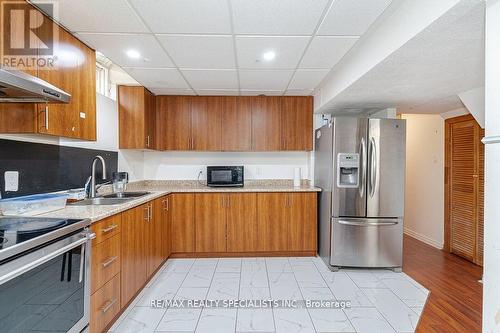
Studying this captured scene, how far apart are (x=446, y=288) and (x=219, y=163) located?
3.22 metres

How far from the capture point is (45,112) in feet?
5.73

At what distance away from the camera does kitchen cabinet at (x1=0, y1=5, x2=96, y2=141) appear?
1695 mm

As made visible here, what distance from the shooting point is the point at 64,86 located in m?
1.93

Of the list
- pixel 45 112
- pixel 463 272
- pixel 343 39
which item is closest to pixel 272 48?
pixel 343 39

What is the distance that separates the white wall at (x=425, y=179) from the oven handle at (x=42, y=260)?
4669 millimetres

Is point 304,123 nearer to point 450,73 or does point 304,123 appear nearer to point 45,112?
point 450,73

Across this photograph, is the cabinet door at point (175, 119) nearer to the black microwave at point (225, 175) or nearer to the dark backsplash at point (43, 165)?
the black microwave at point (225, 175)

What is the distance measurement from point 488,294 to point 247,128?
10.2 ft

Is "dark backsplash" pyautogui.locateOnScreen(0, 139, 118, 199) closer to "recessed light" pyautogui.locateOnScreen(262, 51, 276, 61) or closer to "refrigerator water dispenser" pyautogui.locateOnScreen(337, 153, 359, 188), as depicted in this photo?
"recessed light" pyautogui.locateOnScreen(262, 51, 276, 61)

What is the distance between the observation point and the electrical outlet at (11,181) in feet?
5.79

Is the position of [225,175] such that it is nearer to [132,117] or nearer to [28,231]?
[132,117]

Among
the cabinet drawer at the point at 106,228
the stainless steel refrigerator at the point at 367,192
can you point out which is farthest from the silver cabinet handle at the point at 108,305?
the stainless steel refrigerator at the point at 367,192

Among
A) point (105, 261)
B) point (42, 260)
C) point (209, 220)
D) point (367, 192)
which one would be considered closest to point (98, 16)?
point (42, 260)

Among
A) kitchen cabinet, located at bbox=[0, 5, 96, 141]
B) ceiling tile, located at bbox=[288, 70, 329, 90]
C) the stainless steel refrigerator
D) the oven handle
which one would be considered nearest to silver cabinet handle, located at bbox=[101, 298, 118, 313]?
the oven handle
